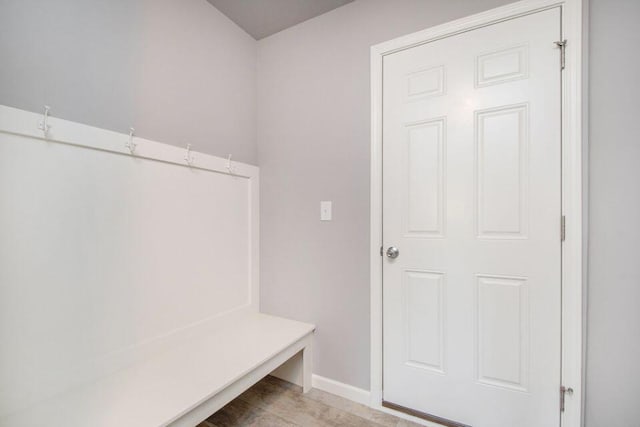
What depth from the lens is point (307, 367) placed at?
184 centimetres

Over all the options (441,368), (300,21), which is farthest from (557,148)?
(300,21)

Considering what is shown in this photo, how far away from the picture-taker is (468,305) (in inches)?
57.1

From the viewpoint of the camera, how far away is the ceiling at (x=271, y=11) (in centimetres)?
177

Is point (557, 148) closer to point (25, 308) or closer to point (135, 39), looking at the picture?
point (135, 39)

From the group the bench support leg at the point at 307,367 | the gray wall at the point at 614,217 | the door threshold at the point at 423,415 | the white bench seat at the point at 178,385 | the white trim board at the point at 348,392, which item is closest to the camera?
the white bench seat at the point at 178,385

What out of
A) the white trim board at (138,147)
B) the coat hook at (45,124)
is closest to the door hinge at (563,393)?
the white trim board at (138,147)

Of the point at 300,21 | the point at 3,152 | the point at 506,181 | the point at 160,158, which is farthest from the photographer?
the point at 300,21

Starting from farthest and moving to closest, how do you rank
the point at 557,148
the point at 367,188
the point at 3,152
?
the point at 367,188 → the point at 557,148 → the point at 3,152

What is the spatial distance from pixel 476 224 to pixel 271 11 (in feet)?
5.86

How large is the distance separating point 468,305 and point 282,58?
1.95 meters

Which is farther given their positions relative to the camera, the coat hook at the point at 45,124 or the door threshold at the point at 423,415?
the door threshold at the point at 423,415

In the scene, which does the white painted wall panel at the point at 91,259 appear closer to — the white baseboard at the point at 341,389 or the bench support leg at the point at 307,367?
the bench support leg at the point at 307,367

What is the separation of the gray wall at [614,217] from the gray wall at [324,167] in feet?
2.23

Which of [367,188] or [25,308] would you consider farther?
[367,188]
